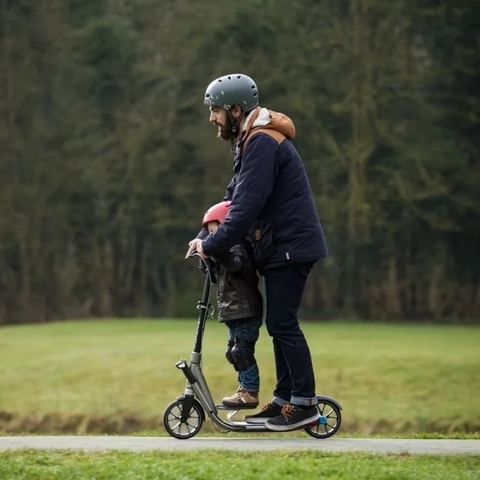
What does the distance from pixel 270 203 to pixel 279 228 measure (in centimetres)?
15

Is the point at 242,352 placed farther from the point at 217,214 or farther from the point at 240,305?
the point at 217,214

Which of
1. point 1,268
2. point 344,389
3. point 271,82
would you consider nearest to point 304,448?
point 344,389

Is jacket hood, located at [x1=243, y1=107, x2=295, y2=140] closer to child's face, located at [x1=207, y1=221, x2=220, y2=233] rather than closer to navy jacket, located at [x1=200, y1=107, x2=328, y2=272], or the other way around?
navy jacket, located at [x1=200, y1=107, x2=328, y2=272]

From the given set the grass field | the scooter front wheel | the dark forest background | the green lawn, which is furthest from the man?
the dark forest background

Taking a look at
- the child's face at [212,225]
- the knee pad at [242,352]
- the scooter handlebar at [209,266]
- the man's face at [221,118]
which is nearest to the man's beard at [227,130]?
the man's face at [221,118]

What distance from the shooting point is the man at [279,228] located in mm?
7008

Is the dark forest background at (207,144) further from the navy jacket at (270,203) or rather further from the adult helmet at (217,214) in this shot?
the navy jacket at (270,203)

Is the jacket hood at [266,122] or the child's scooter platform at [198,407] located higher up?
the jacket hood at [266,122]

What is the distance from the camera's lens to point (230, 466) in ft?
19.4

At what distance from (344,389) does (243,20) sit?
12.7 meters

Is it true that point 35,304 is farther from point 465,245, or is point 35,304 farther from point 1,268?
point 465,245

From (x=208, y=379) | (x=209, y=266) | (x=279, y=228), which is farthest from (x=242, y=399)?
(x=208, y=379)

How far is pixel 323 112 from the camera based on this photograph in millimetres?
27109

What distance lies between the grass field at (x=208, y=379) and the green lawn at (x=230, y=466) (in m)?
7.90
